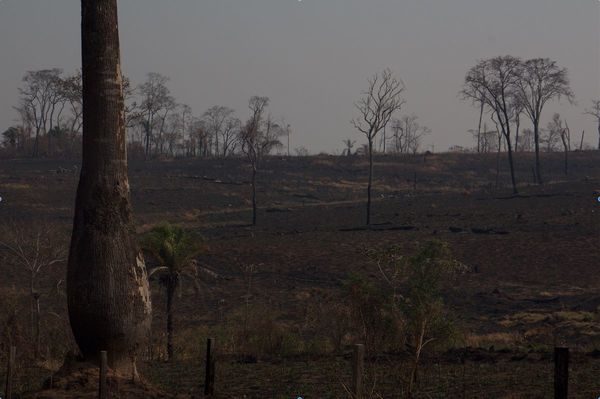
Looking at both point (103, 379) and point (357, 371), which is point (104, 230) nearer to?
point (103, 379)

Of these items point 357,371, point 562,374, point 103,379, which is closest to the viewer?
point 562,374

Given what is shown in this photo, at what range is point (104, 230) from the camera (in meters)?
13.2

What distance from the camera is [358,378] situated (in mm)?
10109

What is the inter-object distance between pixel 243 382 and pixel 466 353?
6.42 m

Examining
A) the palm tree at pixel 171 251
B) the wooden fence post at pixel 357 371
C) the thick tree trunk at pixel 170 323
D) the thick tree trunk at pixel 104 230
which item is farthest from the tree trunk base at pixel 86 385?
the palm tree at pixel 171 251

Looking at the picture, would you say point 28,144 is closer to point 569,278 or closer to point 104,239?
point 569,278

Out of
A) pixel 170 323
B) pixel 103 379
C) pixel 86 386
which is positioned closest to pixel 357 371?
pixel 103 379

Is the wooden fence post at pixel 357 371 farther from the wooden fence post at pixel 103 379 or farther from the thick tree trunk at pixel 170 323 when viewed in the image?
the thick tree trunk at pixel 170 323

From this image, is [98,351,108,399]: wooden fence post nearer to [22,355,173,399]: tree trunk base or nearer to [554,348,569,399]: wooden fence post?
[22,355,173,399]: tree trunk base

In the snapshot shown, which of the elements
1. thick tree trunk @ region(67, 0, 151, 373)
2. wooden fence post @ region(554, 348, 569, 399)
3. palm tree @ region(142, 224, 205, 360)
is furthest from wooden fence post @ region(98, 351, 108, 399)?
palm tree @ region(142, 224, 205, 360)

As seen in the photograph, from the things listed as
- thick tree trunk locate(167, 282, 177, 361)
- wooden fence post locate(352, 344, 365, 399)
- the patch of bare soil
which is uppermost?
wooden fence post locate(352, 344, 365, 399)

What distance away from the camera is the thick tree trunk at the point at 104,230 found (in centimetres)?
1298

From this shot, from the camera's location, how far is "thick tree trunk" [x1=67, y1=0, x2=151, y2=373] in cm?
1298

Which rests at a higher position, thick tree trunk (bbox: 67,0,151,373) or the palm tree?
thick tree trunk (bbox: 67,0,151,373)
